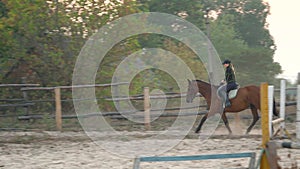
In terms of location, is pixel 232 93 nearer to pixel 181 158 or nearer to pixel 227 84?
pixel 227 84

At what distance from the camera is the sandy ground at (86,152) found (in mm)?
7848

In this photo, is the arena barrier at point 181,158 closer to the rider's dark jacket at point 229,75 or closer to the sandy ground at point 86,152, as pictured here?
the sandy ground at point 86,152

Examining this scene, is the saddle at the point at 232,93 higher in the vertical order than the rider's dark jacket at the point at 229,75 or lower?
lower

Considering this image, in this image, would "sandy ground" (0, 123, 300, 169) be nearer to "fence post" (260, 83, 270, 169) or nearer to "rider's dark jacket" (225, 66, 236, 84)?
"fence post" (260, 83, 270, 169)

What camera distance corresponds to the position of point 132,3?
59.1ft

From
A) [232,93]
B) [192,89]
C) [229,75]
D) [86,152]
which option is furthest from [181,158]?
[192,89]

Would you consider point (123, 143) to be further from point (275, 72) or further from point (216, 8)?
point (216, 8)

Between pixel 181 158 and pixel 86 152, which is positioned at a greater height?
pixel 181 158

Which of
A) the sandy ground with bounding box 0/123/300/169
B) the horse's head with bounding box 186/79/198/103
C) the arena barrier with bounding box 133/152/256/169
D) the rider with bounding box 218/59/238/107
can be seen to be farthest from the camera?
the horse's head with bounding box 186/79/198/103

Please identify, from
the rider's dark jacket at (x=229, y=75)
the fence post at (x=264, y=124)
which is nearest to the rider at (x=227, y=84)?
the rider's dark jacket at (x=229, y=75)

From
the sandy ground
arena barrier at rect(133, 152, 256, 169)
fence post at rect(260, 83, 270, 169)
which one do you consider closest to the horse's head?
the sandy ground

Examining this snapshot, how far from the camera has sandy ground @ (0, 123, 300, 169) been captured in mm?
7848

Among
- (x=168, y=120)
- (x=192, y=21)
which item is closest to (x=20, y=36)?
(x=168, y=120)

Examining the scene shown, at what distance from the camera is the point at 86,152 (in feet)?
31.6
